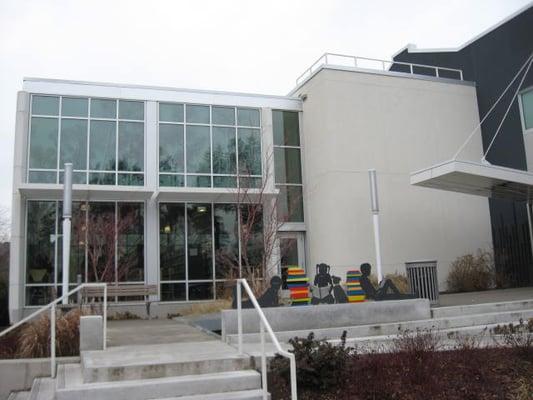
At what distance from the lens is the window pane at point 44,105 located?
1819 centimetres

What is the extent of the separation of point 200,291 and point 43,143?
7.10 m

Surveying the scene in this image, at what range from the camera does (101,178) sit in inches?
727

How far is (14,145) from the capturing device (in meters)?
17.8

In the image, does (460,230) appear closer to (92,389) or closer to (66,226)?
(66,226)

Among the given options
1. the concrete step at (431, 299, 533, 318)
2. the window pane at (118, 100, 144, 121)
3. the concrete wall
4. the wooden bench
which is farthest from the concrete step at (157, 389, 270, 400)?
the window pane at (118, 100, 144, 121)

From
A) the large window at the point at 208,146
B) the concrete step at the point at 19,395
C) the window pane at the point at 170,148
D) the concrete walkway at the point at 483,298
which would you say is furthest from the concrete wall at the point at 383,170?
the concrete step at the point at 19,395

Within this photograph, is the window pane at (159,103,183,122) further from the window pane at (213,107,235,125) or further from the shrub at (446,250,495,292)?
the shrub at (446,250,495,292)

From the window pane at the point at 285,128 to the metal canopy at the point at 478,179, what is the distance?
632 cm

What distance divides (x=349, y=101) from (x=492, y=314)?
1062 centimetres

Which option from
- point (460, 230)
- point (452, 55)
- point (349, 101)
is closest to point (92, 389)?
point (349, 101)

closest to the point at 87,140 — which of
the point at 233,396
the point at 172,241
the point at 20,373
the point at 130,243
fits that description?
the point at 130,243

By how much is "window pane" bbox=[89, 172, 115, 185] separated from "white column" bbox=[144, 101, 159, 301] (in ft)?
3.76

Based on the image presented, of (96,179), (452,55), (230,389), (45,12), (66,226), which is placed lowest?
(230,389)

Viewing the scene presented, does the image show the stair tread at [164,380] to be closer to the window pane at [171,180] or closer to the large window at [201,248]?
the large window at [201,248]
